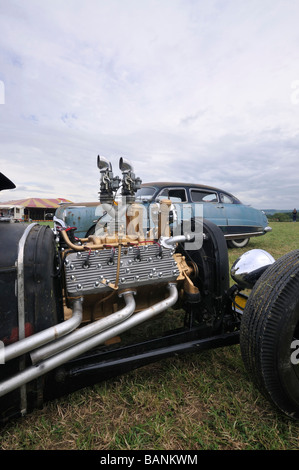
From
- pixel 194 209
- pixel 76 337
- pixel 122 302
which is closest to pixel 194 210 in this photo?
pixel 194 209

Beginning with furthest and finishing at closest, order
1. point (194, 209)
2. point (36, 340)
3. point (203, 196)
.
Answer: point (203, 196)
point (194, 209)
point (36, 340)

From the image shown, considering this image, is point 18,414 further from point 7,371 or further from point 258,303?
point 258,303

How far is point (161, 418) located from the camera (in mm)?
1609

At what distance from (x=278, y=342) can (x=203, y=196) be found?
5.86 metres

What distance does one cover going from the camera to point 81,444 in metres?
1.44

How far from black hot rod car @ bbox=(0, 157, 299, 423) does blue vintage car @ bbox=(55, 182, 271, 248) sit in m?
3.48

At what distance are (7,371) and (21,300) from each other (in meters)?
0.38

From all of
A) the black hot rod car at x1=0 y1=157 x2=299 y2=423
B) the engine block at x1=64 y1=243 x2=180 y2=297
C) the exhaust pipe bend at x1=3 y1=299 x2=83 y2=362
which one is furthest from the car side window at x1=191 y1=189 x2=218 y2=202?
the exhaust pipe bend at x1=3 y1=299 x2=83 y2=362

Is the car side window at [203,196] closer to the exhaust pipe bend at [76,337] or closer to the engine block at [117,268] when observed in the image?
the engine block at [117,268]

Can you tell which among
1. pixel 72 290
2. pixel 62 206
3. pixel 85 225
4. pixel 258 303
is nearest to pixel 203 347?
pixel 258 303

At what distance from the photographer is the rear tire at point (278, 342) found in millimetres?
1473

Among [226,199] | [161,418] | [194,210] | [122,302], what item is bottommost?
[161,418]

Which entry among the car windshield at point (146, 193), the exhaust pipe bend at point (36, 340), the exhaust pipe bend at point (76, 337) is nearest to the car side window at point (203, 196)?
the car windshield at point (146, 193)

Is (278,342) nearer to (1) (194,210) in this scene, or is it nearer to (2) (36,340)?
(2) (36,340)
